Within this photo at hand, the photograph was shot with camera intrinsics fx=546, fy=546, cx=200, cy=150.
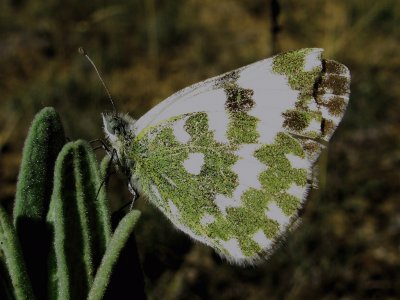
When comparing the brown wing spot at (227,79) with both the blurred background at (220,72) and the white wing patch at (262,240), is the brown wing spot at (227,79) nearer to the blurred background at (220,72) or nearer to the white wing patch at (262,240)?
the blurred background at (220,72)

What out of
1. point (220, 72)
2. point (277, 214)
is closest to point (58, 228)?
point (277, 214)

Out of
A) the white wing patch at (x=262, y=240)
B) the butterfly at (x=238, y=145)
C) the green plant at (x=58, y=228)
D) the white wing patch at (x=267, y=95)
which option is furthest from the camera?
the white wing patch at (x=267, y=95)

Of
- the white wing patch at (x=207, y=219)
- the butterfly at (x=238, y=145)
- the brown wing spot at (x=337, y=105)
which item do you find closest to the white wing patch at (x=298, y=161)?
the butterfly at (x=238, y=145)

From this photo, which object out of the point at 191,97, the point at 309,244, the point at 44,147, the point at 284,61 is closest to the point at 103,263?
the point at 44,147

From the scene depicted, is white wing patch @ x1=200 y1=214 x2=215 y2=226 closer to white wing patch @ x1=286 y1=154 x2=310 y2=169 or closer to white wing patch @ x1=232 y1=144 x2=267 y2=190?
white wing patch @ x1=232 y1=144 x2=267 y2=190

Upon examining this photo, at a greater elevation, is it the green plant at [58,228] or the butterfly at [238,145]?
the green plant at [58,228]

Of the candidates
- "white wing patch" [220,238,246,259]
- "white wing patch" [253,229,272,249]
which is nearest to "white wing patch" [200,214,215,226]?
"white wing patch" [220,238,246,259]
